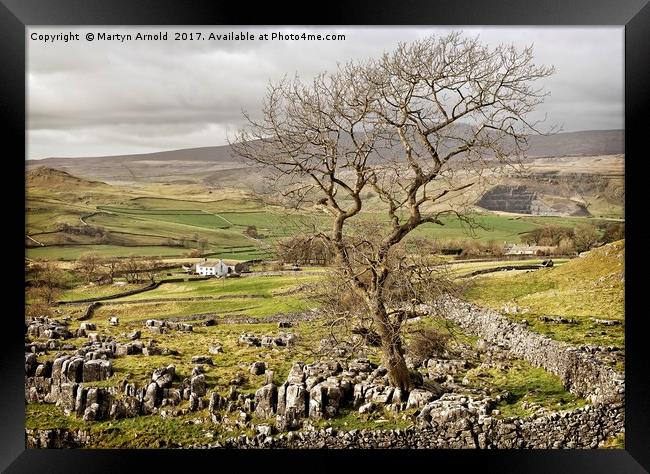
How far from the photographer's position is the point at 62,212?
6.61m

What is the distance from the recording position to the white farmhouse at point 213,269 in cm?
682

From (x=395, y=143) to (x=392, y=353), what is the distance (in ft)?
6.66

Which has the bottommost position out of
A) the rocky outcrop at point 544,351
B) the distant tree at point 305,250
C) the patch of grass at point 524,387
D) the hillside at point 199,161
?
the patch of grass at point 524,387

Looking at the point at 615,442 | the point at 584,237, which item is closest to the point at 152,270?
the point at 584,237

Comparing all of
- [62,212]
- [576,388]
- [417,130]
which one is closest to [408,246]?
[417,130]

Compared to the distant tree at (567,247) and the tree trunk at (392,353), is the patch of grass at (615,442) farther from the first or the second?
the tree trunk at (392,353)

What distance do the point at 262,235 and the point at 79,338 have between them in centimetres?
220

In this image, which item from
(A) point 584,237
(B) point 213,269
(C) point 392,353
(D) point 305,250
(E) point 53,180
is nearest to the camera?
(C) point 392,353

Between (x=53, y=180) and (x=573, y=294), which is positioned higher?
(x=53, y=180)

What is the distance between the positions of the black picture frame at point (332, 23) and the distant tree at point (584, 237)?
1.63ft

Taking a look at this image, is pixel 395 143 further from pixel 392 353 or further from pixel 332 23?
pixel 392 353

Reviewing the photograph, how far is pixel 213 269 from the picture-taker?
22.4ft

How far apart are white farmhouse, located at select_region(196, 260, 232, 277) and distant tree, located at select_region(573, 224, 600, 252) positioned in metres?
3.67

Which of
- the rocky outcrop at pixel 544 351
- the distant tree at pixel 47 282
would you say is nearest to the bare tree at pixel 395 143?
the rocky outcrop at pixel 544 351
